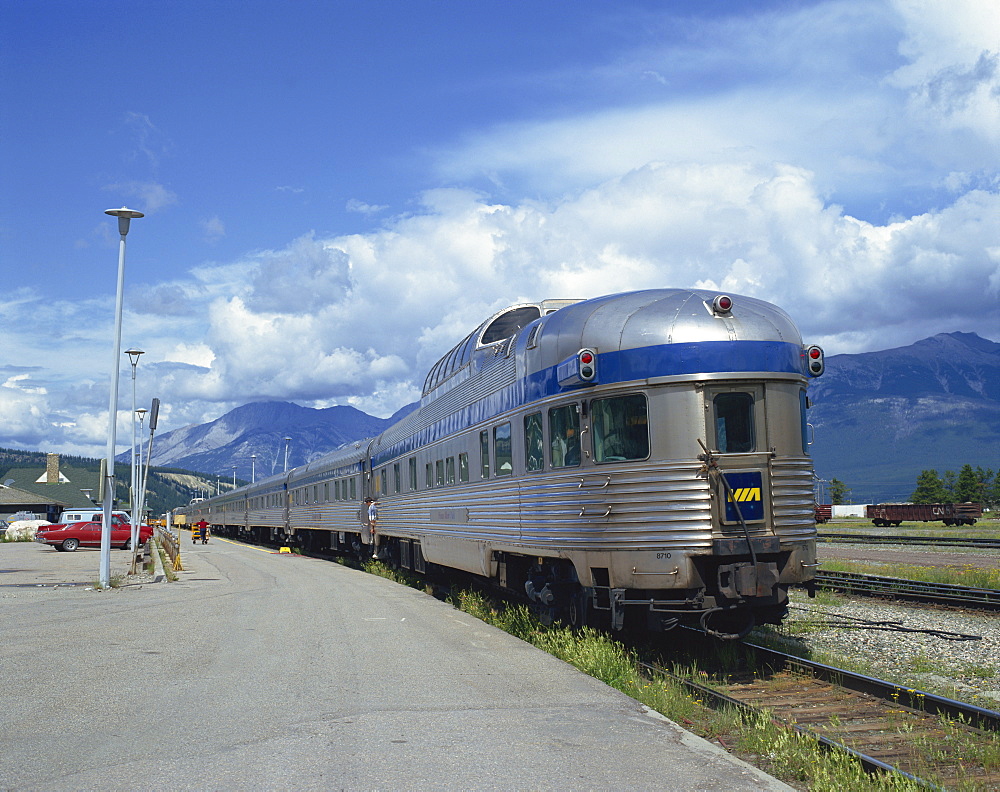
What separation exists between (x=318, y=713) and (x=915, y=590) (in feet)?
42.8

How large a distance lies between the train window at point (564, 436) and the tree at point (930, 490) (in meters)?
102

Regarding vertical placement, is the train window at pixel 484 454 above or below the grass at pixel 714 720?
above

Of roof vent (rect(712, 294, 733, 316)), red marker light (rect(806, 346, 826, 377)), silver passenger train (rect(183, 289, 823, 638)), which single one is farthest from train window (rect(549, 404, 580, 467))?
red marker light (rect(806, 346, 826, 377))

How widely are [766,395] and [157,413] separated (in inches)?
1257

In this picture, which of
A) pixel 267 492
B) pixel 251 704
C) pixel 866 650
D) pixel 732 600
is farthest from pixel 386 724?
pixel 267 492

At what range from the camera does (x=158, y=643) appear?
1145 cm

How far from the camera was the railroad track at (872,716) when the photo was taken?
21.6ft

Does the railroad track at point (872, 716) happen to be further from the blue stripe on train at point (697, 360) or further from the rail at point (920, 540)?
the rail at point (920, 540)

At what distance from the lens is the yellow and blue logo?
9680 millimetres

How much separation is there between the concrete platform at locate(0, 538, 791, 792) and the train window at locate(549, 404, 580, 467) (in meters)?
2.11

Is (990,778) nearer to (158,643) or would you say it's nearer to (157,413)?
(158,643)

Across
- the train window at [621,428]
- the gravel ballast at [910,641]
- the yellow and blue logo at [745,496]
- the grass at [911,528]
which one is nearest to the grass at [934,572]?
the gravel ballast at [910,641]

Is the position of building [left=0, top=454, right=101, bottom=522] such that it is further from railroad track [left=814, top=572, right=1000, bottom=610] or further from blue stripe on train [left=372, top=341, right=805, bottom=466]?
blue stripe on train [left=372, top=341, right=805, bottom=466]

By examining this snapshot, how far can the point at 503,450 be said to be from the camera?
12945mm
